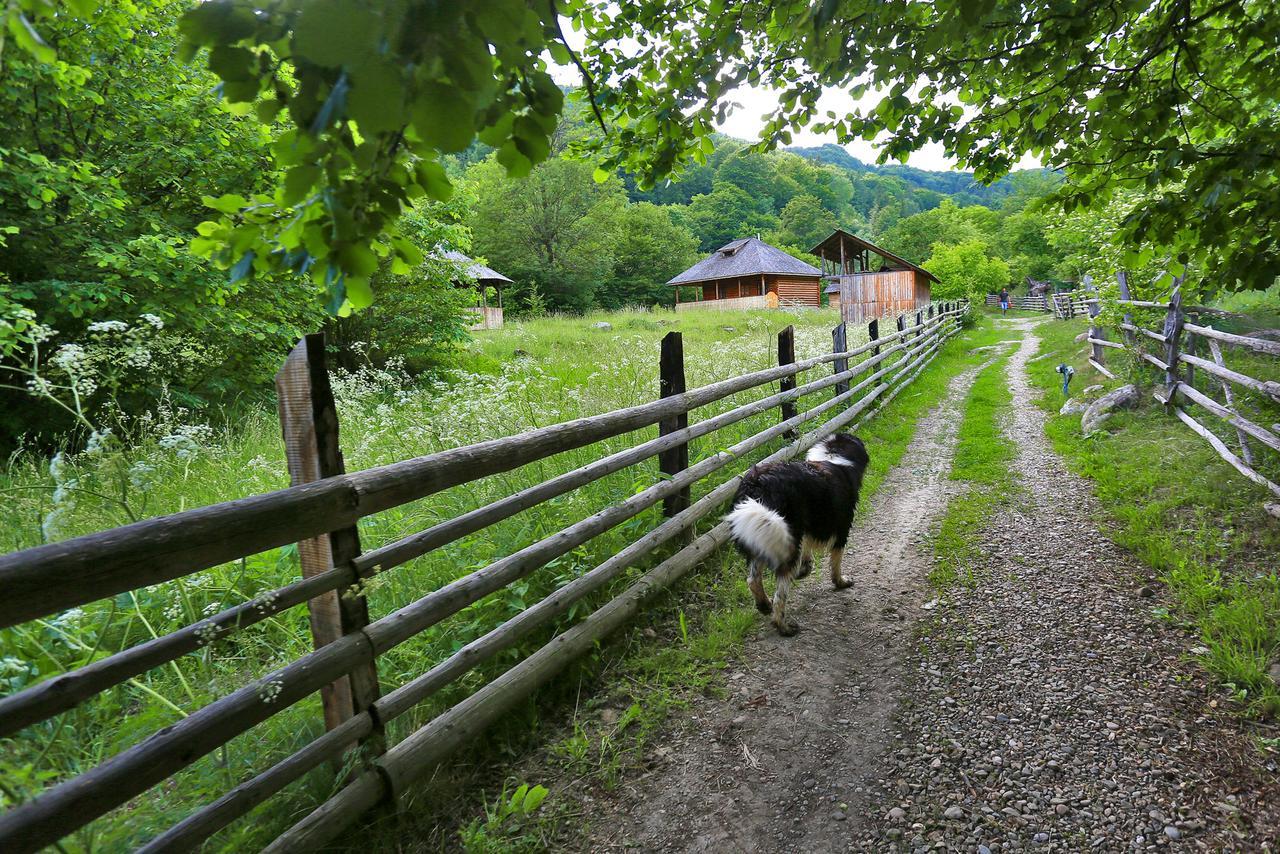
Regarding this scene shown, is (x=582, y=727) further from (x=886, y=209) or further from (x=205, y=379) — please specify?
(x=886, y=209)

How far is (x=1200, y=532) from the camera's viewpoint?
426cm

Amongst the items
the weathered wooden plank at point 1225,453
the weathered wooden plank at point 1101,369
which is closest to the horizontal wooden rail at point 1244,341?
the weathered wooden plank at point 1225,453

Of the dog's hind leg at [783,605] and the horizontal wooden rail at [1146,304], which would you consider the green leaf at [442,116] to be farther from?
the horizontal wooden rail at [1146,304]

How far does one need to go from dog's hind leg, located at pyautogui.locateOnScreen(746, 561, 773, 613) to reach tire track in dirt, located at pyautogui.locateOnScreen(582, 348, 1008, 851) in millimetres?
136

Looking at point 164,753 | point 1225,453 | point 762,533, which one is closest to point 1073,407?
point 1225,453

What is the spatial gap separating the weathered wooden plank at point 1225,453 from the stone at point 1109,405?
2.30 ft

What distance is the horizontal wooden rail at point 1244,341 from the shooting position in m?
4.97

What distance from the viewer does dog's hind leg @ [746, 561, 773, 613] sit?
143 inches

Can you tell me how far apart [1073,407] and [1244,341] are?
342 centimetres

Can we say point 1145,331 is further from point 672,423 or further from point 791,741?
point 791,741

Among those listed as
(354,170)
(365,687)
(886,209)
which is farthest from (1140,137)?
(886,209)

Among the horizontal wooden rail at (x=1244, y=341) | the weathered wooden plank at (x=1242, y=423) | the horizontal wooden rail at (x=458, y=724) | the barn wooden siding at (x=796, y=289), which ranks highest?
the barn wooden siding at (x=796, y=289)

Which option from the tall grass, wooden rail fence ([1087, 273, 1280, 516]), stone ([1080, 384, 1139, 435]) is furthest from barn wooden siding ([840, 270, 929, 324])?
the tall grass

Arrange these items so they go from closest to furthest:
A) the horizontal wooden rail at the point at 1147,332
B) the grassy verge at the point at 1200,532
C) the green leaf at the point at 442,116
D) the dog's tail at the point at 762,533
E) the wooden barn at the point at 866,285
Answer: the green leaf at the point at 442,116, the grassy verge at the point at 1200,532, the dog's tail at the point at 762,533, the horizontal wooden rail at the point at 1147,332, the wooden barn at the point at 866,285
